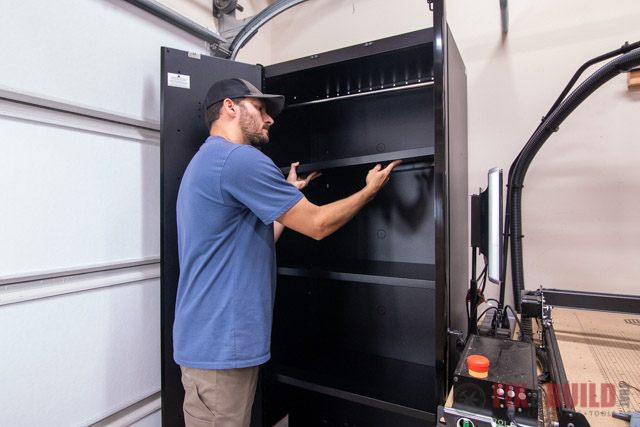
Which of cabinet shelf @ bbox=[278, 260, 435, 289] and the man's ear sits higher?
the man's ear

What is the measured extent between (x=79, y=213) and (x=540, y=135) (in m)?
1.37

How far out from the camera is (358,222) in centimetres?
138

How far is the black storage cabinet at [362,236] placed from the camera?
3.09ft

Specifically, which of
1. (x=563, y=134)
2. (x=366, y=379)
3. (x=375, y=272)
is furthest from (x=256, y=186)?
(x=563, y=134)

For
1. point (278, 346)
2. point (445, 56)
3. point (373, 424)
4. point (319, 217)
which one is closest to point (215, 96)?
point (319, 217)

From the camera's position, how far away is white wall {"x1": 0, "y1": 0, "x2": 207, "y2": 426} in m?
0.83

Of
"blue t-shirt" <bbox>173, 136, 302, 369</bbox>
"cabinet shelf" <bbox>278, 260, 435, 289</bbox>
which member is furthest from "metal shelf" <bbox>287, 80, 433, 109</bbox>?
"cabinet shelf" <bbox>278, 260, 435, 289</bbox>

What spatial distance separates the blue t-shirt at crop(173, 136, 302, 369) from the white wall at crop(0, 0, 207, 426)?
23 cm

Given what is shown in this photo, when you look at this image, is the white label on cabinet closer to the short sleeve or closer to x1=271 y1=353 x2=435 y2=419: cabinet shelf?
the short sleeve

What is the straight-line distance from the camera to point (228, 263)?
3.08 feet

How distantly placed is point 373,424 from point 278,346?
1.58 feet

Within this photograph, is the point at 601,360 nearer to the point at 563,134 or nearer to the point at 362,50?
the point at 563,134

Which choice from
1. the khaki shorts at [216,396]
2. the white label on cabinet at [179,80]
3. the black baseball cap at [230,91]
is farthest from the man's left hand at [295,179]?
the khaki shorts at [216,396]

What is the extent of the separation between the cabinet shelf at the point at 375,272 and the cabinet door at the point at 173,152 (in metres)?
0.36
